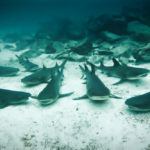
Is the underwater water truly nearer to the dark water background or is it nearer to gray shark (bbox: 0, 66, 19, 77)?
gray shark (bbox: 0, 66, 19, 77)

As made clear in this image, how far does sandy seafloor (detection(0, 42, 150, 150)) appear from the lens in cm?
334

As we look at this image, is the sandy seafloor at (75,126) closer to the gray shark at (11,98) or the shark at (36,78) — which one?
the gray shark at (11,98)

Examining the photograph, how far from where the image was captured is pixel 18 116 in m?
4.47

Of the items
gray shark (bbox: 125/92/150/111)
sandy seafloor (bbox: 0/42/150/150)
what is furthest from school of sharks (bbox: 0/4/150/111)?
sandy seafloor (bbox: 0/42/150/150)

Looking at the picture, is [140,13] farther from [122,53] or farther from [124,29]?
[122,53]

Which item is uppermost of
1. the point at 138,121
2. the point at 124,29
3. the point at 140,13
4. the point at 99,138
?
the point at 140,13

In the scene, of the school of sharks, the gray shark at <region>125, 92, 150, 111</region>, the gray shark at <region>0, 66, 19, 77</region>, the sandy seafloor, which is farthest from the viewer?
the gray shark at <region>0, 66, 19, 77</region>

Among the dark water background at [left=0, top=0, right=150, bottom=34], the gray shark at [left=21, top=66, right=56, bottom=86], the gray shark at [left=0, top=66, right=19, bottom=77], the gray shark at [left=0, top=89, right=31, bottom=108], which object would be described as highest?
the dark water background at [left=0, top=0, right=150, bottom=34]

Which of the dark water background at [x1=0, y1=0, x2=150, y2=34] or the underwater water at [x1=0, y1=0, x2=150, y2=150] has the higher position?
A: the dark water background at [x1=0, y1=0, x2=150, y2=34]

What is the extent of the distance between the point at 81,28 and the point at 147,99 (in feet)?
53.6

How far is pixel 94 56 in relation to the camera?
35.0 ft

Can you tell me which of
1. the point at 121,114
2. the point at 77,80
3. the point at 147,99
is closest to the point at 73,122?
the point at 121,114

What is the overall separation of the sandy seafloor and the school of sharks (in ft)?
0.99

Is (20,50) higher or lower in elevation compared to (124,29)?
lower
